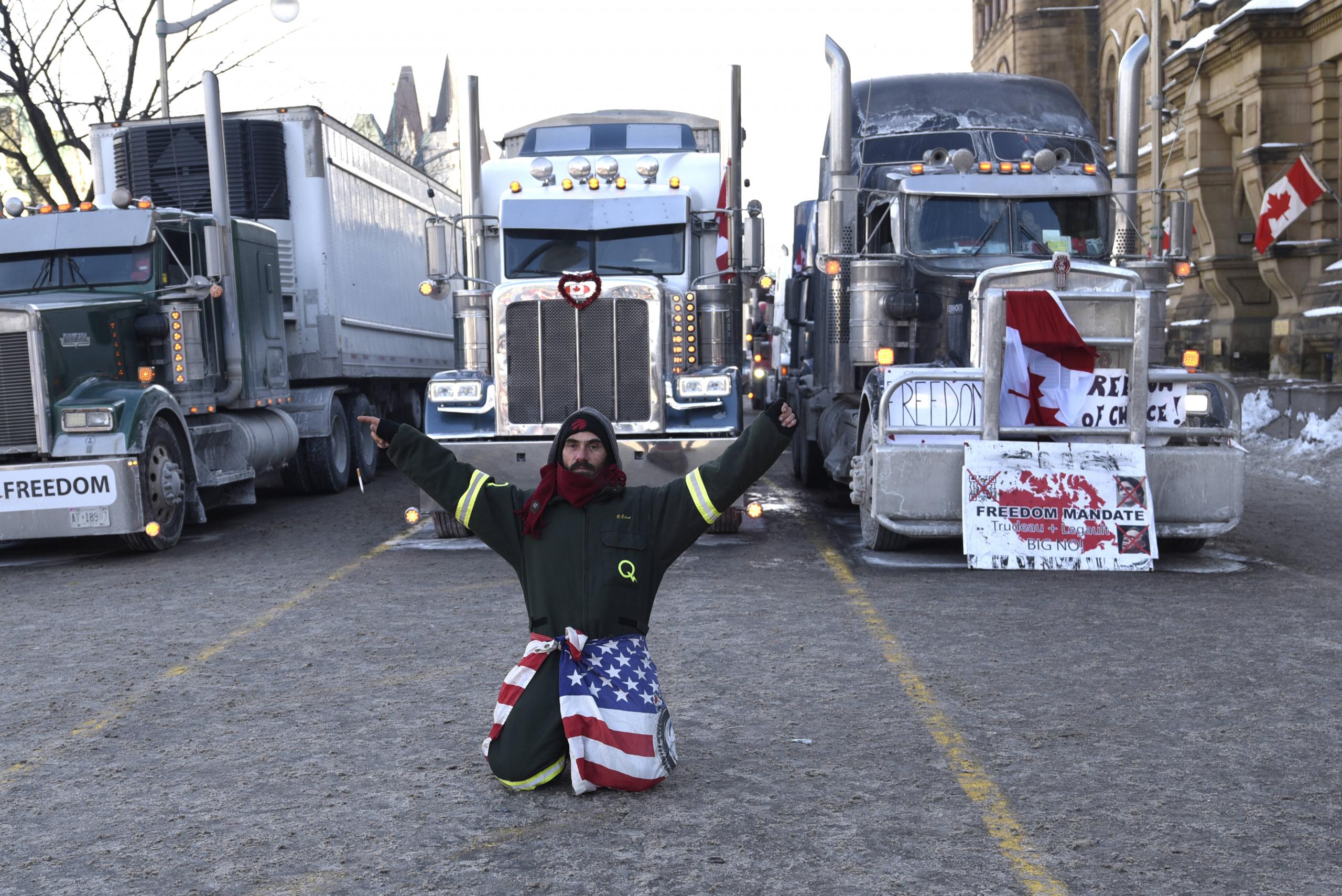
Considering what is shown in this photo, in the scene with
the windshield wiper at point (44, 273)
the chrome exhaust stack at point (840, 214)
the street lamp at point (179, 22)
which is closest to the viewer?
the chrome exhaust stack at point (840, 214)

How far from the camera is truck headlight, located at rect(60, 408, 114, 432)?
1097cm

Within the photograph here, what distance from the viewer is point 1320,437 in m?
18.3

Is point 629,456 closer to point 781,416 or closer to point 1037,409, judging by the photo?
point 1037,409

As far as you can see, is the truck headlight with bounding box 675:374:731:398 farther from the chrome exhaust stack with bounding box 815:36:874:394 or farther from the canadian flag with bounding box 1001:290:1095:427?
the canadian flag with bounding box 1001:290:1095:427

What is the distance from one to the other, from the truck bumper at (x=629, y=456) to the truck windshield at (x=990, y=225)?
271 centimetres

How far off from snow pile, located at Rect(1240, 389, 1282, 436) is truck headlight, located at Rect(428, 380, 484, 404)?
14.2 meters

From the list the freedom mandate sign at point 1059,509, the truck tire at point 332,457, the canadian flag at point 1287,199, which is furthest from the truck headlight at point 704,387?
the canadian flag at point 1287,199

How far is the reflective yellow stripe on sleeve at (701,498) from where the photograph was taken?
199 inches

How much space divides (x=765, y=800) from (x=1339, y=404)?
16.2 metres

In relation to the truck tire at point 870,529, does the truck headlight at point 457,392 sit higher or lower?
higher

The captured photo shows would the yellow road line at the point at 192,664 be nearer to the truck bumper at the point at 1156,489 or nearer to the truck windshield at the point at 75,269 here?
the truck windshield at the point at 75,269

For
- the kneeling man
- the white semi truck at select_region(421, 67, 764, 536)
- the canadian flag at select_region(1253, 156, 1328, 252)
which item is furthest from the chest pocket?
the canadian flag at select_region(1253, 156, 1328, 252)

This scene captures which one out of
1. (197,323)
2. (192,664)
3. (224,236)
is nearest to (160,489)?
(197,323)

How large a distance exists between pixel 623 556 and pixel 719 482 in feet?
1.56
